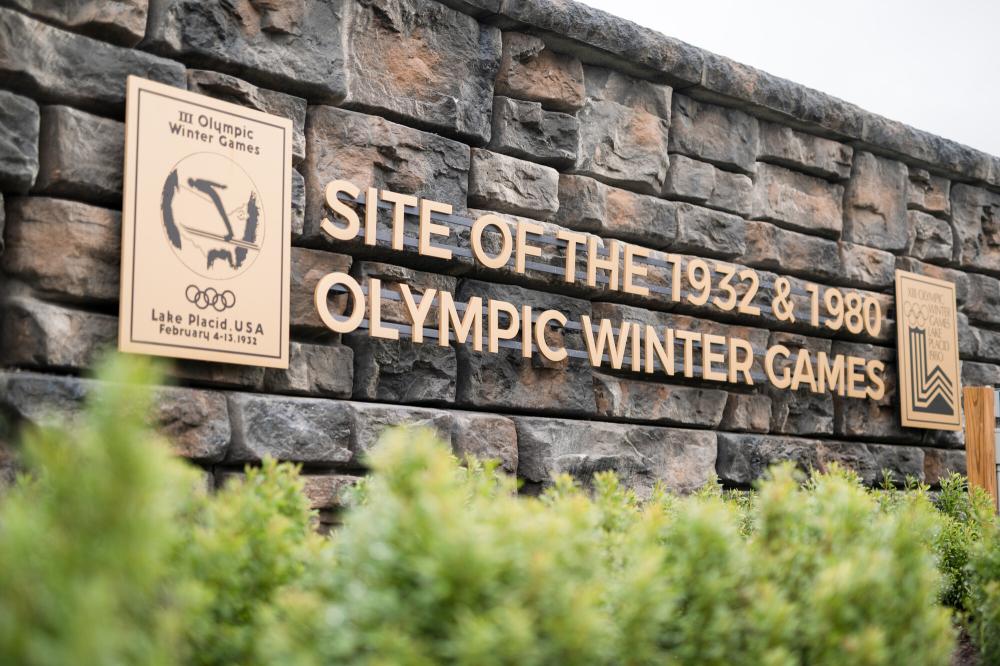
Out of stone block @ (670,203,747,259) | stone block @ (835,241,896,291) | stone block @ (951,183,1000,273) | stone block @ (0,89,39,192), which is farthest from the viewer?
stone block @ (951,183,1000,273)

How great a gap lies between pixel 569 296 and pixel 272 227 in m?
1.49

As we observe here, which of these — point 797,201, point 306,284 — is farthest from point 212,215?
point 797,201

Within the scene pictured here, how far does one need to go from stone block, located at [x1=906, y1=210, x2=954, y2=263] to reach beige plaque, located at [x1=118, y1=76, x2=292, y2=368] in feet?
13.6

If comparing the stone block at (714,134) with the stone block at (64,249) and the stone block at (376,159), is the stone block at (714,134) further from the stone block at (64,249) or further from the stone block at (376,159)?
the stone block at (64,249)

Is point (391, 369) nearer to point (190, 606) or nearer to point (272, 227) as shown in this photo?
point (272, 227)

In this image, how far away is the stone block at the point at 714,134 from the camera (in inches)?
209

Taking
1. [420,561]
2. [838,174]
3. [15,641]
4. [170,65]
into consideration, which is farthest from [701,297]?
[15,641]

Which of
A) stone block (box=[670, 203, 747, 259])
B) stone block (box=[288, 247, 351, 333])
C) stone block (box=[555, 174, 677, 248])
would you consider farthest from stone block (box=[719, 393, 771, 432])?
stone block (box=[288, 247, 351, 333])

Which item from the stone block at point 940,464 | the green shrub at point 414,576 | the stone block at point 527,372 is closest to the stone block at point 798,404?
the stone block at point 940,464

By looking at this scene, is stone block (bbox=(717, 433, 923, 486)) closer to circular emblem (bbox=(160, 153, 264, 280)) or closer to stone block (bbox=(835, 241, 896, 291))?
stone block (bbox=(835, 241, 896, 291))

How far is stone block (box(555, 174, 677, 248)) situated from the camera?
15.7 feet

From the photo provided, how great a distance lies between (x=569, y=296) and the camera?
475 centimetres

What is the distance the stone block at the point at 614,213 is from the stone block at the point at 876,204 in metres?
1.48

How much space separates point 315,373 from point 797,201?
3119mm
